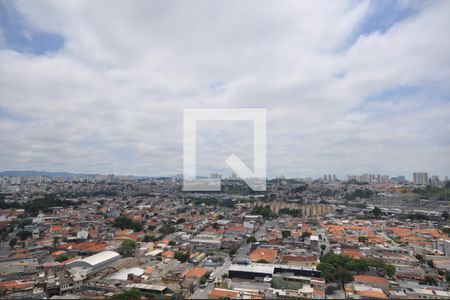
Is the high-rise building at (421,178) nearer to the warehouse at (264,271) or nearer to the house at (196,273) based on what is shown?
the warehouse at (264,271)

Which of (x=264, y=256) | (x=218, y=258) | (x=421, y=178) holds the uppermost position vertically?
(x=421, y=178)

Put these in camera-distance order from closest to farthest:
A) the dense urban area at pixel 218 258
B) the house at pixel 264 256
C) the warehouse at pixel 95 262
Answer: the dense urban area at pixel 218 258, the warehouse at pixel 95 262, the house at pixel 264 256

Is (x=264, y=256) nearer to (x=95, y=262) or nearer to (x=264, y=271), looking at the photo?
(x=264, y=271)

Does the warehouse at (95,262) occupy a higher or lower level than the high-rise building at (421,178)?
lower

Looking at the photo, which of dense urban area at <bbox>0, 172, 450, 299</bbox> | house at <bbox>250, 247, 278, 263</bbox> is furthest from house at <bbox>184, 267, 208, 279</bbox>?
house at <bbox>250, 247, 278, 263</bbox>

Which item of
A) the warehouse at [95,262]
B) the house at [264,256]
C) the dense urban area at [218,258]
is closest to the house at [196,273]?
the dense urban area at [218,258]

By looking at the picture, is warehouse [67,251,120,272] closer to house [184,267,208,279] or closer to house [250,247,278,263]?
house [184,267,208,279]

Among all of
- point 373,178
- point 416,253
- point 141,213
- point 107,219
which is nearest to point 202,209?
point 141,213

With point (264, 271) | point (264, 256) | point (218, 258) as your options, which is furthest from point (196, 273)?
point (264, 256)

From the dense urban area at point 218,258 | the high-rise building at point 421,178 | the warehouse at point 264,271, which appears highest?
the high-rise building at point 421,178
